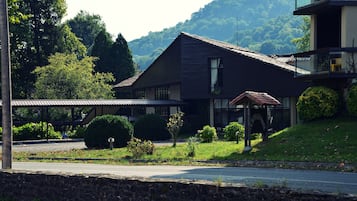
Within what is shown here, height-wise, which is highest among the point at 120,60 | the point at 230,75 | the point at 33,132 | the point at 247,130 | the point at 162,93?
the point at 120,60

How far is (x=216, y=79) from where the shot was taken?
50594mm

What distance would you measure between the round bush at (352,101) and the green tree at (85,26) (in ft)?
272

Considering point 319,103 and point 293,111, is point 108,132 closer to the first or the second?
point 319,103

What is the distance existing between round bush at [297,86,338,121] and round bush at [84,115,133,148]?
11065 mm

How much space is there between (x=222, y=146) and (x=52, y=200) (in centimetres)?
1715

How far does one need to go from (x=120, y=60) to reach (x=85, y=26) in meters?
31.0

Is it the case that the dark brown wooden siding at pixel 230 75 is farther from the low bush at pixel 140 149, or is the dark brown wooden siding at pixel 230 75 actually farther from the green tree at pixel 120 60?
the green tree at pixel 120 60

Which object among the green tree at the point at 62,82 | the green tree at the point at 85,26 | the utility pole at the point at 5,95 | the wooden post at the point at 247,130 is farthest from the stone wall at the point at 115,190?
the green tree at the point at 85,26

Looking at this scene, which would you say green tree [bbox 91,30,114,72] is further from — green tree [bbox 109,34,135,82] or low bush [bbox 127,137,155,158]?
low bush [bbox 127,137,155,158]

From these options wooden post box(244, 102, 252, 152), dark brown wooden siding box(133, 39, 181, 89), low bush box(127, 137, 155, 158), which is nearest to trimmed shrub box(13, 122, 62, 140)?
dark brown wooden siding box(133, 39, 181, 89)

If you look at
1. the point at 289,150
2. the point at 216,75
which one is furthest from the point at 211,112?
the point at 289,150

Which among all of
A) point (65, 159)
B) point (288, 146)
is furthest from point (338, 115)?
point (65, 159)

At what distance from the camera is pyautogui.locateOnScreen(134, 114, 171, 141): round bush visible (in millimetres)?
41388

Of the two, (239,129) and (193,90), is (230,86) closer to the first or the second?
(193,90)
